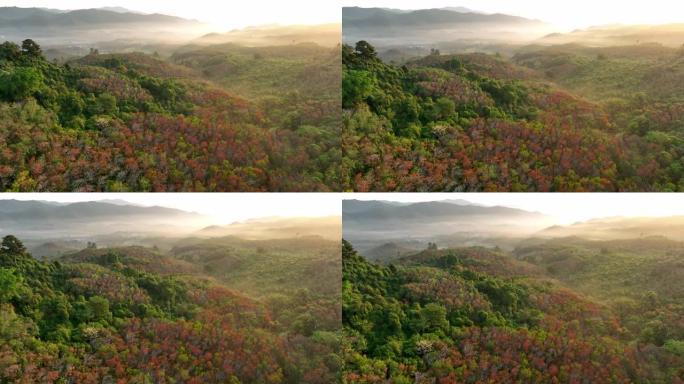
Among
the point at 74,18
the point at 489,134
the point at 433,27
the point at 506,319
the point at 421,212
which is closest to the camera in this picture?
the point at 506,319

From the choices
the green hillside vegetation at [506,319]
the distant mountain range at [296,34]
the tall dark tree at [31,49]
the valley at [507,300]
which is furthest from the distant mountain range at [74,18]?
the green hillside vegetation at [506,319]

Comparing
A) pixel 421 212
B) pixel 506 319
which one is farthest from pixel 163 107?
pixel 506 319

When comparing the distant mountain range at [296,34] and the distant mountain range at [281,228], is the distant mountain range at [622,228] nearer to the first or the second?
the distant mountain range at [281,228]

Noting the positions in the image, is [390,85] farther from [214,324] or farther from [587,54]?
[214,324]

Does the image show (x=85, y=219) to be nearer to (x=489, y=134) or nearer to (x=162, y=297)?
(x=162, y=297)

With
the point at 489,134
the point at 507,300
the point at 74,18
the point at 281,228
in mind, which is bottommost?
the point at 507,300

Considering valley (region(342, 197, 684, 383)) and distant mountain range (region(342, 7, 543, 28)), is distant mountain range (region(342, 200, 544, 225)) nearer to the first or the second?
valley (region(342, 197, 684, 383))
